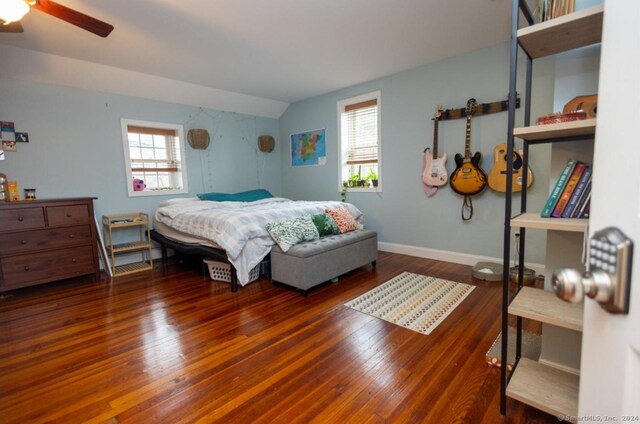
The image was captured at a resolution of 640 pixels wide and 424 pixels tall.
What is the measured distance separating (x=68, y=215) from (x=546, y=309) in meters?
3.88

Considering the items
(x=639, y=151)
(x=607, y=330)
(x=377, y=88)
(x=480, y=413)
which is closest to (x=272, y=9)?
(x=377, y=88)

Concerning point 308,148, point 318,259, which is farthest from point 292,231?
point 308,148

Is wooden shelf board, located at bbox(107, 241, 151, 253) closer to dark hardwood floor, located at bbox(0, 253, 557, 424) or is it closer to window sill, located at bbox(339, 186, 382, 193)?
dark hardwood floor, located at bbox(0, 253, 557, 424)

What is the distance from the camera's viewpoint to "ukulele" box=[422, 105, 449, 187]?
11.3ft

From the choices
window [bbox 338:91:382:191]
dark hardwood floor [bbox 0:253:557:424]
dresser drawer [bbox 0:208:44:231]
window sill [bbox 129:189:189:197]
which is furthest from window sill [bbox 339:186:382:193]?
dresser drawer [bbox 0:208:44:231]

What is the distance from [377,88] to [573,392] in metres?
3.62

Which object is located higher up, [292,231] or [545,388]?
[292,231]

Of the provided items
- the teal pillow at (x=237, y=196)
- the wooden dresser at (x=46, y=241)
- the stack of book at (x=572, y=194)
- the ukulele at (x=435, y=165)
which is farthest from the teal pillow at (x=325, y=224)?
the wooden dresser at (x=46, y=241)

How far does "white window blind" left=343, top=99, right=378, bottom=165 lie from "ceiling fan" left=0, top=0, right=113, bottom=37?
9.78 feet

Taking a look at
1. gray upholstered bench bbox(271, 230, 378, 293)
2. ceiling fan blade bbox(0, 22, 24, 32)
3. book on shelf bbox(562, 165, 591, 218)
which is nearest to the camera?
book on shelf bbox(562, 165, 591, 218)

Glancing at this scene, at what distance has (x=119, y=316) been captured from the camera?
2.37 meters

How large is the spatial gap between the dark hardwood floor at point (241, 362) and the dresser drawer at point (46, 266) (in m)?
0.19

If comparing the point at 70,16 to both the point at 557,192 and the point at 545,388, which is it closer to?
the point at 557,192

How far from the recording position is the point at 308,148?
A: 4926mm
